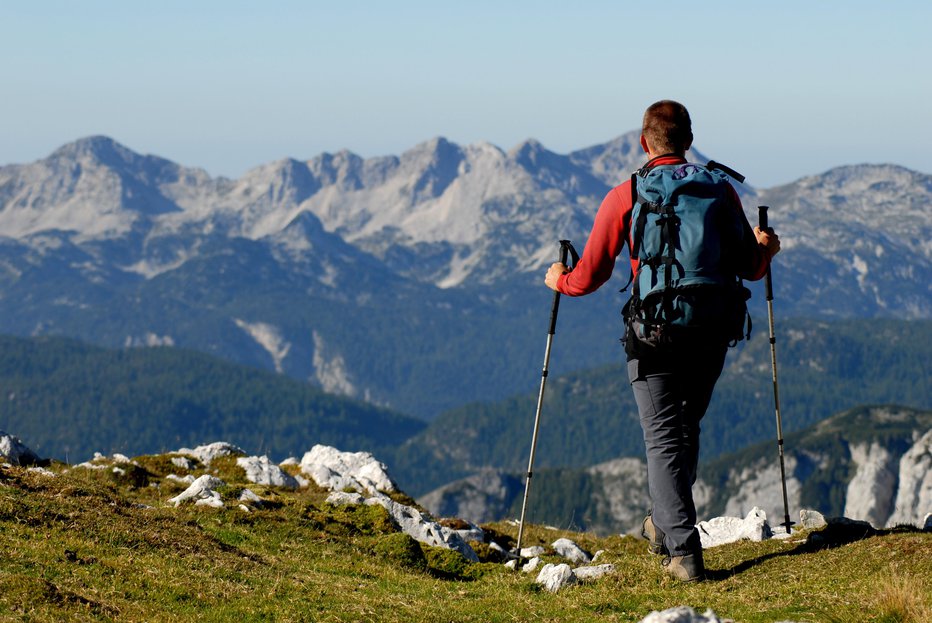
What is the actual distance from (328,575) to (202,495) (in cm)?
702

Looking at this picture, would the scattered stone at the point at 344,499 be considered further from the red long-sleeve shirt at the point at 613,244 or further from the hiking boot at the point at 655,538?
the red long-sleeve shirt at the point at 613,244

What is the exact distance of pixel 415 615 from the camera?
15.5 m

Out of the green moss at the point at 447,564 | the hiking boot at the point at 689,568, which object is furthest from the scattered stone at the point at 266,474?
the hiking boot at the point at 689,568

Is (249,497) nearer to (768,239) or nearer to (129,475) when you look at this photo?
(129,475)

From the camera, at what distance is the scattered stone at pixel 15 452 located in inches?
1079

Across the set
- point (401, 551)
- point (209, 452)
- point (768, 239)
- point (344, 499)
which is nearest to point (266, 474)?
point (209, 452)

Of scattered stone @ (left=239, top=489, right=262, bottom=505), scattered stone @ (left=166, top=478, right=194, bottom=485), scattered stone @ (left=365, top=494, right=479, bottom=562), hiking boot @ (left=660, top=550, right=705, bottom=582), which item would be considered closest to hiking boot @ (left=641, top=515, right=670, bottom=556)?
hiking boot @ (left=660, top=550, right=705, bottom=582)

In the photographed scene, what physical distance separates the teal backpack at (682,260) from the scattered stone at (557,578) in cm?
388

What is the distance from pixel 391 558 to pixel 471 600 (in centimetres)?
493

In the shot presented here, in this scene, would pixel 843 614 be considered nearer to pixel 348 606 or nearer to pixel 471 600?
pixel 471 600

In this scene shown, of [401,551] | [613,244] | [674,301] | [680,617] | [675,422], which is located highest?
[613,244]

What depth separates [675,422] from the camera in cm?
1658

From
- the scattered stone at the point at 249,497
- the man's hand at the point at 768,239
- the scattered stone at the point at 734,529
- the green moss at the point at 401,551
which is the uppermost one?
the man's hand at the point at 768,239

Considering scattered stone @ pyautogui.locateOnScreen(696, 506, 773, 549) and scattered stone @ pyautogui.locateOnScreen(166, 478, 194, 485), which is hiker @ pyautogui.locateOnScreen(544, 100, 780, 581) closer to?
scattered stone @ pyautogui.locateOnScreen(696, 506, 773, 549)
